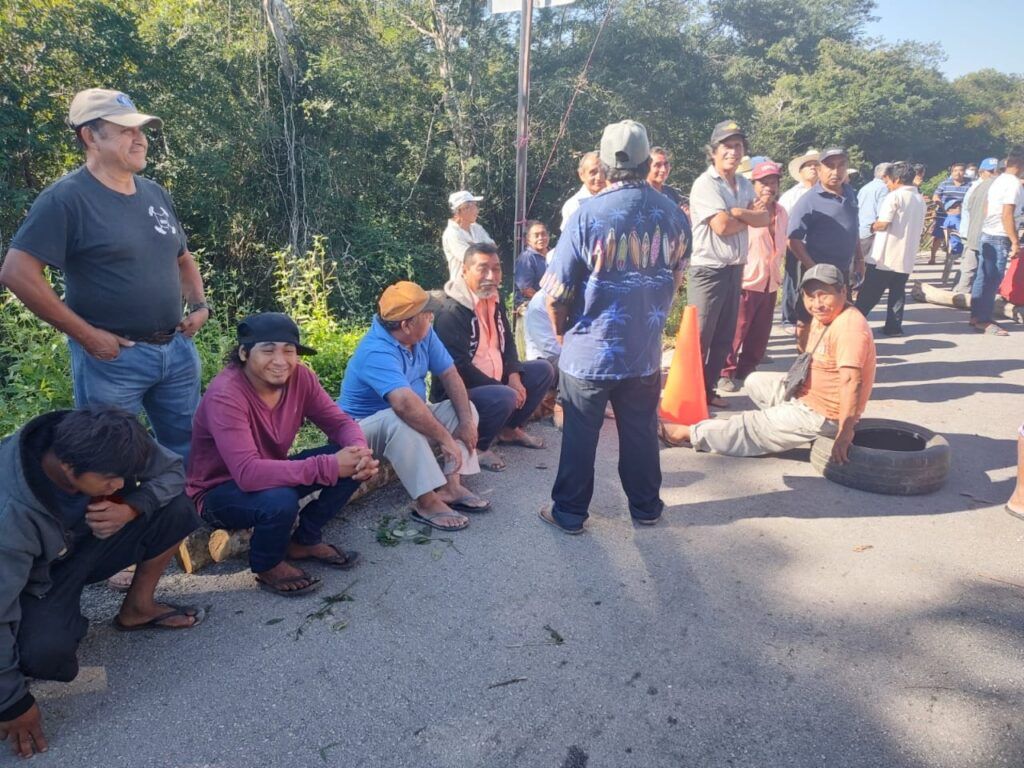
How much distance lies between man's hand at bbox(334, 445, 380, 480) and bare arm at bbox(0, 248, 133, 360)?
116 cm

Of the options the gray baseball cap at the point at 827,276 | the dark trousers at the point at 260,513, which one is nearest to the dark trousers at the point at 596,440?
the dark trousers at the point at 260,513

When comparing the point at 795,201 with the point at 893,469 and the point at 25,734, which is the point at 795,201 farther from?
the point at 25,734

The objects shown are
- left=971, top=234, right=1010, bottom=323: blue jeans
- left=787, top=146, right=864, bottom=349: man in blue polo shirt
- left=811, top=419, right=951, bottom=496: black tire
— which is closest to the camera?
left=811, top=419, right=951, bottom=496: black tire

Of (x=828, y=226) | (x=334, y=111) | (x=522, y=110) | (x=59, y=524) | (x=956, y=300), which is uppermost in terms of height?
(x=334, y=111)

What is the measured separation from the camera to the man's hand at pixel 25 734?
226 cm

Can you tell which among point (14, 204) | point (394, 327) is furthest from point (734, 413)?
point (14, 204)

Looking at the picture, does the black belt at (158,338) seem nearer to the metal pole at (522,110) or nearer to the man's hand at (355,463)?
the man's hand at (355,463)

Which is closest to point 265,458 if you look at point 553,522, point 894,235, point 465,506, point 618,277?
point 465,506

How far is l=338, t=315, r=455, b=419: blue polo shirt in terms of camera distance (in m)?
3.86

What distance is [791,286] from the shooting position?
7.30m

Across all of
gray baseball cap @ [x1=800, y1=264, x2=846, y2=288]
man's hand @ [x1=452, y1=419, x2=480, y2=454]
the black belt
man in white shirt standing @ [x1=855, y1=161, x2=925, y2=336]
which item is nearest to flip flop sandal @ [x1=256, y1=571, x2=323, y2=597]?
the black belt

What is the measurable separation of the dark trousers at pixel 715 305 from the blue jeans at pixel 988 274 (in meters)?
4.61

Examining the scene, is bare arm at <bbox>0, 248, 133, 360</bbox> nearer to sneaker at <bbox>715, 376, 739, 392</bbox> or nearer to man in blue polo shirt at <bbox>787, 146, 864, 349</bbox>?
sneaker at <bbox>715, 376, 739, 392</bbox>

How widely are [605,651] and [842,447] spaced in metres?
2.22
